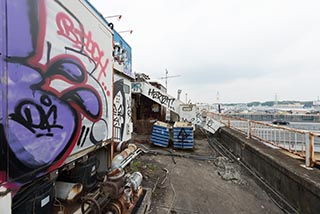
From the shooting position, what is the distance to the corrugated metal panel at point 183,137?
291 inches


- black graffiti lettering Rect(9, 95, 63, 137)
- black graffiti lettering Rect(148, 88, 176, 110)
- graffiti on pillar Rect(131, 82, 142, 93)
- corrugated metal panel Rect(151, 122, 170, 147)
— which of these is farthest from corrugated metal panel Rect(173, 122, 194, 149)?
black graffiti lettering Rect(9, 95, 63, 137)

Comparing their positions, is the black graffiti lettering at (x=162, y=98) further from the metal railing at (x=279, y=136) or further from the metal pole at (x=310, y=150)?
the metal pole at (x=310, y=150)

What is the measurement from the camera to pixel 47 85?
1.37 meters

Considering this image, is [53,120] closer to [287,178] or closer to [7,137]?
[7,137]

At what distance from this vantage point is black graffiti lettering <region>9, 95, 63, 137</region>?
3.74ft

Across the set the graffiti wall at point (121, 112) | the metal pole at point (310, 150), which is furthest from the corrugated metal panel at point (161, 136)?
the metal pole at point (310, 150)

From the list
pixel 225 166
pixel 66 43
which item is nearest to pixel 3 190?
pixel 66 43

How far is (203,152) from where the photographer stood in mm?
7176

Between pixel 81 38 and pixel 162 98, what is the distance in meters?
7.61

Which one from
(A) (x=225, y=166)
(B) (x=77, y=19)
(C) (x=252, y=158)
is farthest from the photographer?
(A) (x=225, y=166)

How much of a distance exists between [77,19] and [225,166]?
5.61 meters

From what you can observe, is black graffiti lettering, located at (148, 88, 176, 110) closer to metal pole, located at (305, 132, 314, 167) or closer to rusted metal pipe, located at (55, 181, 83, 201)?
metal pole, located at (305, 132, 314, 167)

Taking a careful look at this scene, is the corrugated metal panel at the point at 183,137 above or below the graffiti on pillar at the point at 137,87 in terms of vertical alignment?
below

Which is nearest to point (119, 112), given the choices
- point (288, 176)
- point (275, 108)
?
point (288, 176)
